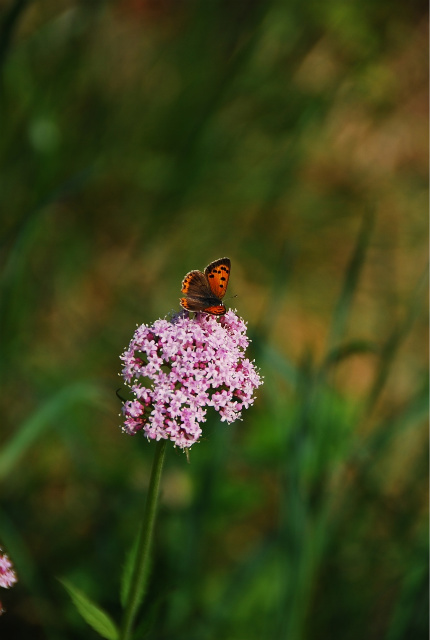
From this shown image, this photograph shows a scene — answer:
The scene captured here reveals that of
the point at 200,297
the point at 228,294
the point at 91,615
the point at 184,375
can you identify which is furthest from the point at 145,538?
the point at 228,294

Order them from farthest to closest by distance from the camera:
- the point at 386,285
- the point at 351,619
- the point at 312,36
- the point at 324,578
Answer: the point at 312,36 → the point at 386,285 → the point at 324,578 → the point at 351,619

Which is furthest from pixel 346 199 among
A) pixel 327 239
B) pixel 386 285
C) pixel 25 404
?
pixel 25 404

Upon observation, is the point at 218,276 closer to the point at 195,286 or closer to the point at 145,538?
the point at 195,286

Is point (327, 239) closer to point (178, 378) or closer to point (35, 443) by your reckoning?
point (35, 443)

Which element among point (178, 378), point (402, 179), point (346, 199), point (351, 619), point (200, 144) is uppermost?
point (402, 179)

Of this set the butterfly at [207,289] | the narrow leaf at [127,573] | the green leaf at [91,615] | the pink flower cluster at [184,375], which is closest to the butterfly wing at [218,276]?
the butterfly at [207,289]

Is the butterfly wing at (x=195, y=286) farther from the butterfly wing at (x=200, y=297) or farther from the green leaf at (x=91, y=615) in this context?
the green leaf at (x=91, y=615)

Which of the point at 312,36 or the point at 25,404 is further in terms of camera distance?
the point at 312,36
